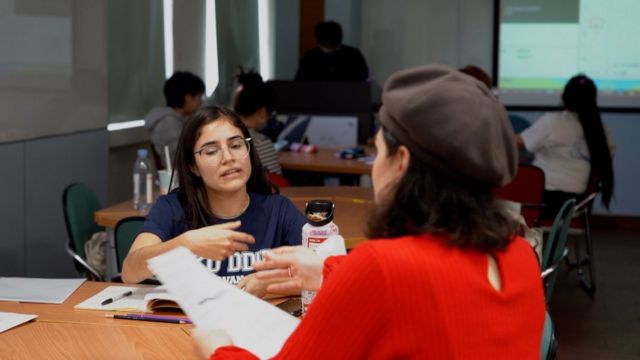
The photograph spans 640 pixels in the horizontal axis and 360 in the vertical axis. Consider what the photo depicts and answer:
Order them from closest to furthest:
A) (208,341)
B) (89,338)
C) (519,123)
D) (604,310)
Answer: (208,341)
(89,338)
(604,310)
(519,123)

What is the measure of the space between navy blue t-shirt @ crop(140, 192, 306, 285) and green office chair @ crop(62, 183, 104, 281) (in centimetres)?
116

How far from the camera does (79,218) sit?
3928 mm

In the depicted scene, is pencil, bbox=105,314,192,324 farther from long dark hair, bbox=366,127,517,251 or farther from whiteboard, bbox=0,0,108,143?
whiteboard, bbox=0,0,108,143

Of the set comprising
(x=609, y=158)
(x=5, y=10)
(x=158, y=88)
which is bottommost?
(x=609, y=158)

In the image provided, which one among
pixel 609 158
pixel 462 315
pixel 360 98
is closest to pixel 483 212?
pixel 462 315

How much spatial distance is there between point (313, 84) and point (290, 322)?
5223 mm

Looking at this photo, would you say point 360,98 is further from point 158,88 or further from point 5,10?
point 5,10

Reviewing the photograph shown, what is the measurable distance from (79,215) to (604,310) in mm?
3202

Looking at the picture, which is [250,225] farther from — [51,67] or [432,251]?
[51,67]

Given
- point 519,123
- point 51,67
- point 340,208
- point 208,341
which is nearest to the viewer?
point 208,341

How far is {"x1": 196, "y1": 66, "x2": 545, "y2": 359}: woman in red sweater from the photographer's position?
1.29 metres

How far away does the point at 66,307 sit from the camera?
2.32 meters

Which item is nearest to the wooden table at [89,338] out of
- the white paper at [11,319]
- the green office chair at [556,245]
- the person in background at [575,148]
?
the white paper at [11,319]

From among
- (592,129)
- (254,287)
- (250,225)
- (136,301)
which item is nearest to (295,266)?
(254,287)
